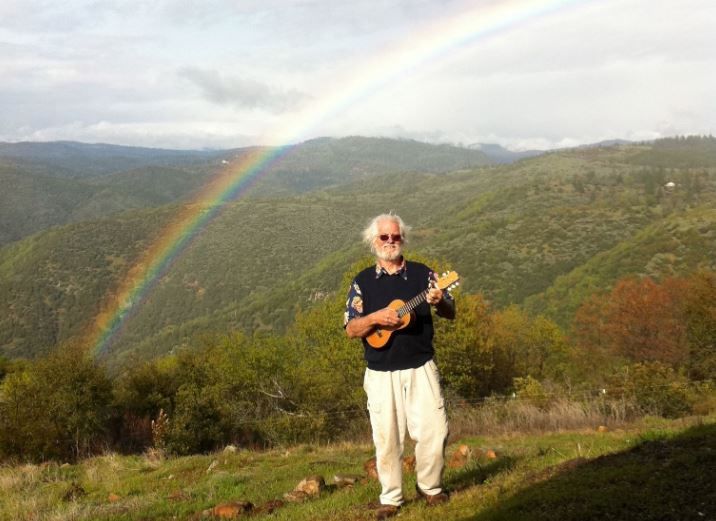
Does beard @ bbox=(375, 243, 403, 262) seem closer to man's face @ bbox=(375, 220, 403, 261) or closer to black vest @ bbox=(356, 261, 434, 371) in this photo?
man's face @ bbox=(375, 220, 403, 261)

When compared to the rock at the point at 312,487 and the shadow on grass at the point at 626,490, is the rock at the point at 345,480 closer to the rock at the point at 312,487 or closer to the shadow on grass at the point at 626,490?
the rock at the point at 312,487

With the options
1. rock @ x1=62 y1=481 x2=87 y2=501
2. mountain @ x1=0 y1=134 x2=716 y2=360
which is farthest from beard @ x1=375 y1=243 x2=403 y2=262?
mountain @ x1=0 y1=134 x2=716 y2=360

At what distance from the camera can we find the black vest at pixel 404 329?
4664 mm

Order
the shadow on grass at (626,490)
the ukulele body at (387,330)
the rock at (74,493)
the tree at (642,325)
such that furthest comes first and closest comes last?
1. the tree at (642,325)
2. the rock at (74,493)
3. the ukulele body at (387,330)
4. the shadow on grass at (626,490)

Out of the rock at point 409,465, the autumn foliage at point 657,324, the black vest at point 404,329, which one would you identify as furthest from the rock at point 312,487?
the autumn foliage at point 657,324

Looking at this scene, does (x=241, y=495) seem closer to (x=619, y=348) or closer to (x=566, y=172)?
(x=619, y=348)

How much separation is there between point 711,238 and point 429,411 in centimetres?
6746

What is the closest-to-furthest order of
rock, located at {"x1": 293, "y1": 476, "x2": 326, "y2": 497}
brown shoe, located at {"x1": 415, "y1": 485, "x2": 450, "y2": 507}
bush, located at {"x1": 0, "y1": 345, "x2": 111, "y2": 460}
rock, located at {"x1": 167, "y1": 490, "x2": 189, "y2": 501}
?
1. brown shoe, located at {"x1": 415, "y1": 485, "x2": 450, "y2": 507}
2. rock, located at {"x1": 293, "y1": 476, "x2": 326, "y2": 497}
3. rock, located at {"x1": 167, "y1": 490, "x2": 189, "y2": 501}
4. bush, located at {"x1": 0, "y1": 345, "x2": 111, "y2": 460}

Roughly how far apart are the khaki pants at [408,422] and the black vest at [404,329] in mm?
80

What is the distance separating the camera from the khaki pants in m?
4.64

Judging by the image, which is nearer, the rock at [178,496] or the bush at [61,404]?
the rock at [178,496]

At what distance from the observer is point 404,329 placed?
4676 mm

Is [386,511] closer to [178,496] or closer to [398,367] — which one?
[398,367]

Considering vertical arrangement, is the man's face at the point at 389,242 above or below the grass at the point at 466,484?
above
